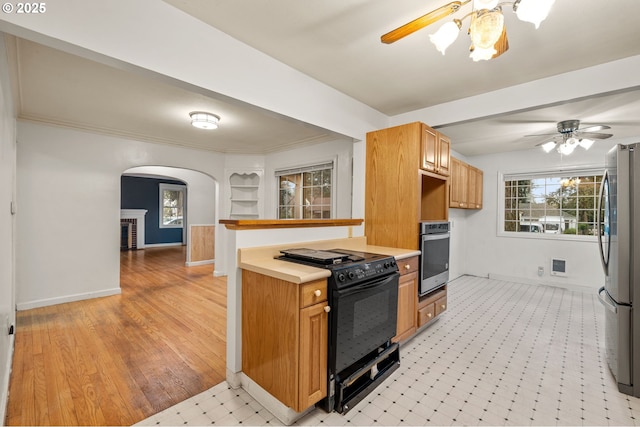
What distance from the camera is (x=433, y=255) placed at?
2.86 meters

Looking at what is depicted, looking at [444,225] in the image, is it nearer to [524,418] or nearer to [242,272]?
[524,418]

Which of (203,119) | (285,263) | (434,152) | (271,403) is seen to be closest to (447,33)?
(285,263)

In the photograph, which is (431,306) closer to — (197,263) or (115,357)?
(115,357)

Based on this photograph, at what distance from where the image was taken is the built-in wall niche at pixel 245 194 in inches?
214

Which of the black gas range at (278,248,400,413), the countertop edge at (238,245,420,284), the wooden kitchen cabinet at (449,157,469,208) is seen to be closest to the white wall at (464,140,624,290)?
the wooden kitchen cabinet at (449,157,469,208)

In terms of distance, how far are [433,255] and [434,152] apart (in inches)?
→ 41.9

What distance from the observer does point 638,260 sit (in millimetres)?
1971

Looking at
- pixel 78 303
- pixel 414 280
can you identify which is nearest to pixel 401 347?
pixel 414 280

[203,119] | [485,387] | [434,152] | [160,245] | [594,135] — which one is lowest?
[485,387]

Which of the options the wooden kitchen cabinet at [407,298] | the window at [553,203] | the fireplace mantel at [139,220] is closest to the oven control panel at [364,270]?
the wooden kitchen cabinet at [407,298]

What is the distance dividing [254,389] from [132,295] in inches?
124

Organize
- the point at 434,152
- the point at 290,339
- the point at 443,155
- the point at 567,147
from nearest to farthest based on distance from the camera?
the point at 290,339, the point at 434,152, the point at 443,155, the point at 567,147

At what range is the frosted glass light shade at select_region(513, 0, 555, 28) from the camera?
1076 millimetres

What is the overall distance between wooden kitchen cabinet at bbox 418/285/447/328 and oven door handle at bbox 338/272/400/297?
81 centimetres
